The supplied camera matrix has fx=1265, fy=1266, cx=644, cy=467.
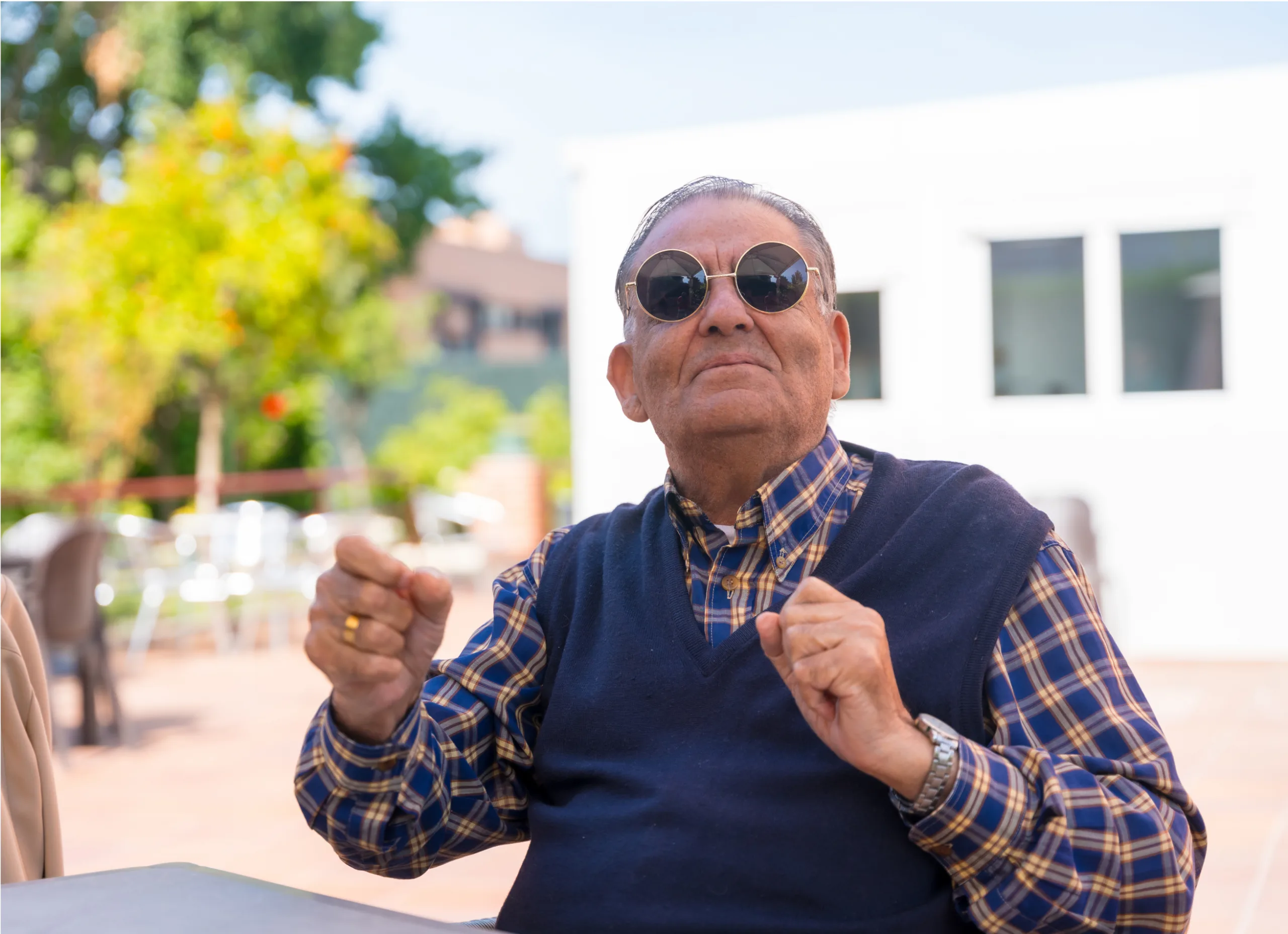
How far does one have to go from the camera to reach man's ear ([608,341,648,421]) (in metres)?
1.82

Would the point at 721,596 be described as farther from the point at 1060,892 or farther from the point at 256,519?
the point at 256,519

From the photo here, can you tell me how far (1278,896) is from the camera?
3449mm

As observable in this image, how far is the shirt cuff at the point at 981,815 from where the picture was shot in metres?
1.25

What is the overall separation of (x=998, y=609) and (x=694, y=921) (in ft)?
1.57

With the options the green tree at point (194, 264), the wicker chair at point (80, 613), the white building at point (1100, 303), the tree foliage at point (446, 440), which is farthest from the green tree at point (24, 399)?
the wicker chair at point (80, 613)

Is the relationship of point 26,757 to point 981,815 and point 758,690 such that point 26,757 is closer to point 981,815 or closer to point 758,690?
point 758,690

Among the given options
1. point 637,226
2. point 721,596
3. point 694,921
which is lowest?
point 694,921

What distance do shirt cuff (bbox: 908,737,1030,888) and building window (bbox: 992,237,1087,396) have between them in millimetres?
7252

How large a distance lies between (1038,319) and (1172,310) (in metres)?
0.79

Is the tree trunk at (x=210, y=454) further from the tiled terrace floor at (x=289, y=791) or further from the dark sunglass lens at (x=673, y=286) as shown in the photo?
the dark sunglass lens at (x=673, y=286)

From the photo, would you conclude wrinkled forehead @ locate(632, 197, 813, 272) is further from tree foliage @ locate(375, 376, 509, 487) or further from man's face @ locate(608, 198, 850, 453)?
tree foliage @ locate(375, 376, 509, 487)

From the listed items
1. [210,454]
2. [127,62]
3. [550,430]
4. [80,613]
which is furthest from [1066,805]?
[550,430]

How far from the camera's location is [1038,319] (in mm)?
8172

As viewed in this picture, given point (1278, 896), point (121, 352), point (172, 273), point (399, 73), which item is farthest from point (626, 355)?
point (399, 73)
